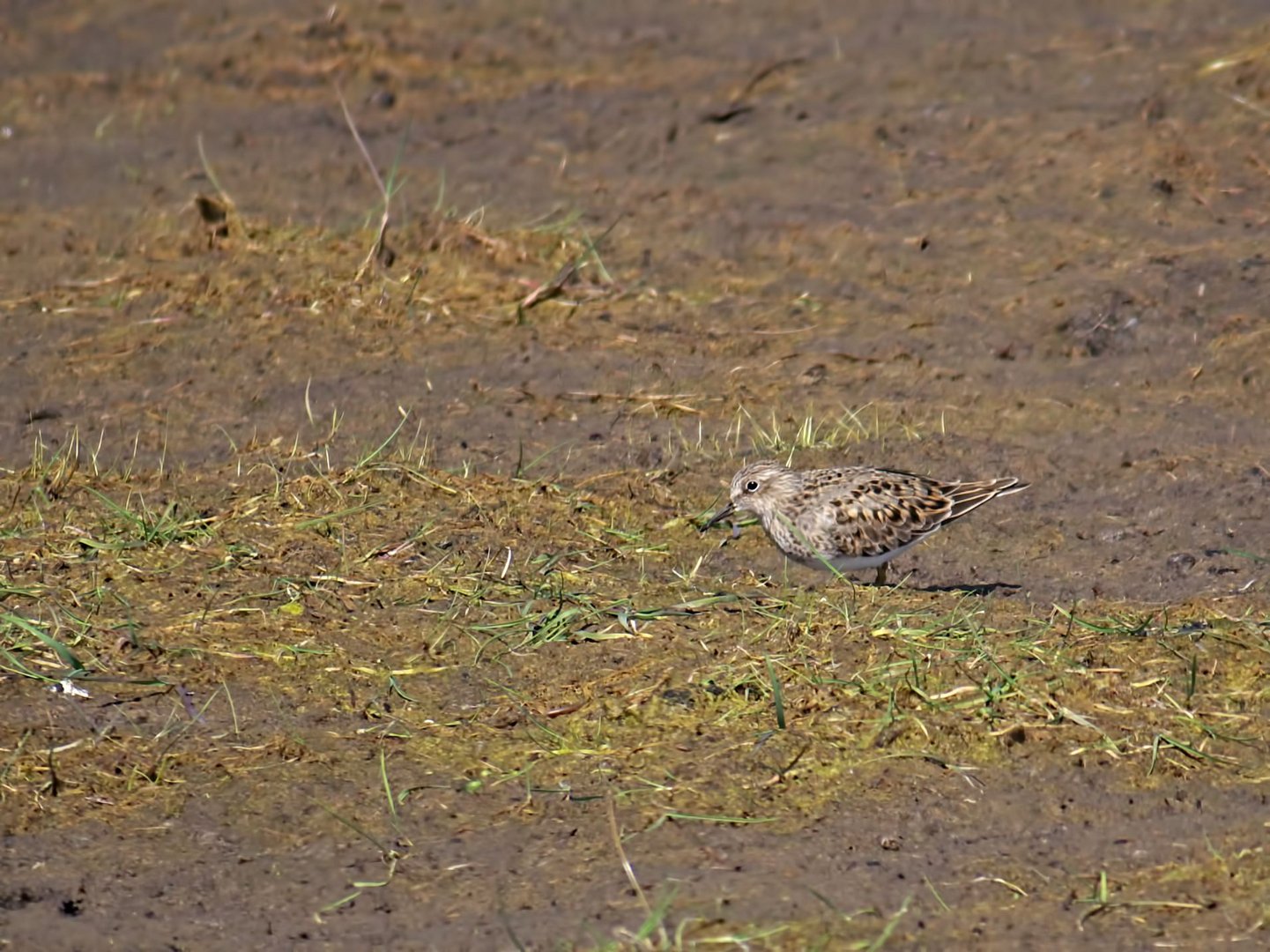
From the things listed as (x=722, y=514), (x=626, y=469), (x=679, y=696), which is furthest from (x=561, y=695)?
(x=626, y=469)

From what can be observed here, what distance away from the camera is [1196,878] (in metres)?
5.54

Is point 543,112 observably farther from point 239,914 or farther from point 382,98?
point 239,914

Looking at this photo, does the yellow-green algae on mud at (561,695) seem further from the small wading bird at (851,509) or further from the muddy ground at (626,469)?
the small wading bird at (851,509)

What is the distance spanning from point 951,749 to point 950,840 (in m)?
→ 0.51

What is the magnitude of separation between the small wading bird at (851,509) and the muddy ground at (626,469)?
0.58 feet

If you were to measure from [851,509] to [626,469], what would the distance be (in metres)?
1.15

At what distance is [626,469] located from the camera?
875cm

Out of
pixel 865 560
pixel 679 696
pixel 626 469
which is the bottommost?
pixel 865 560

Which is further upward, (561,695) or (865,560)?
(561,695)

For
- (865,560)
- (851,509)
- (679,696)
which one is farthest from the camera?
(865,560)

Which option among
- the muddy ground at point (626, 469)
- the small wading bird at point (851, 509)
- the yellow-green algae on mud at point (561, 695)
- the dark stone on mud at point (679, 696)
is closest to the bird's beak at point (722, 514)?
the small wading bird at point (851, 509)

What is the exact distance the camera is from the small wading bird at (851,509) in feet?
26.4

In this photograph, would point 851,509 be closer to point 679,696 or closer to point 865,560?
point 865,560

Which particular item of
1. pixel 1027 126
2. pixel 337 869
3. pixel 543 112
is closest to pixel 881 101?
pixel 1027 126
